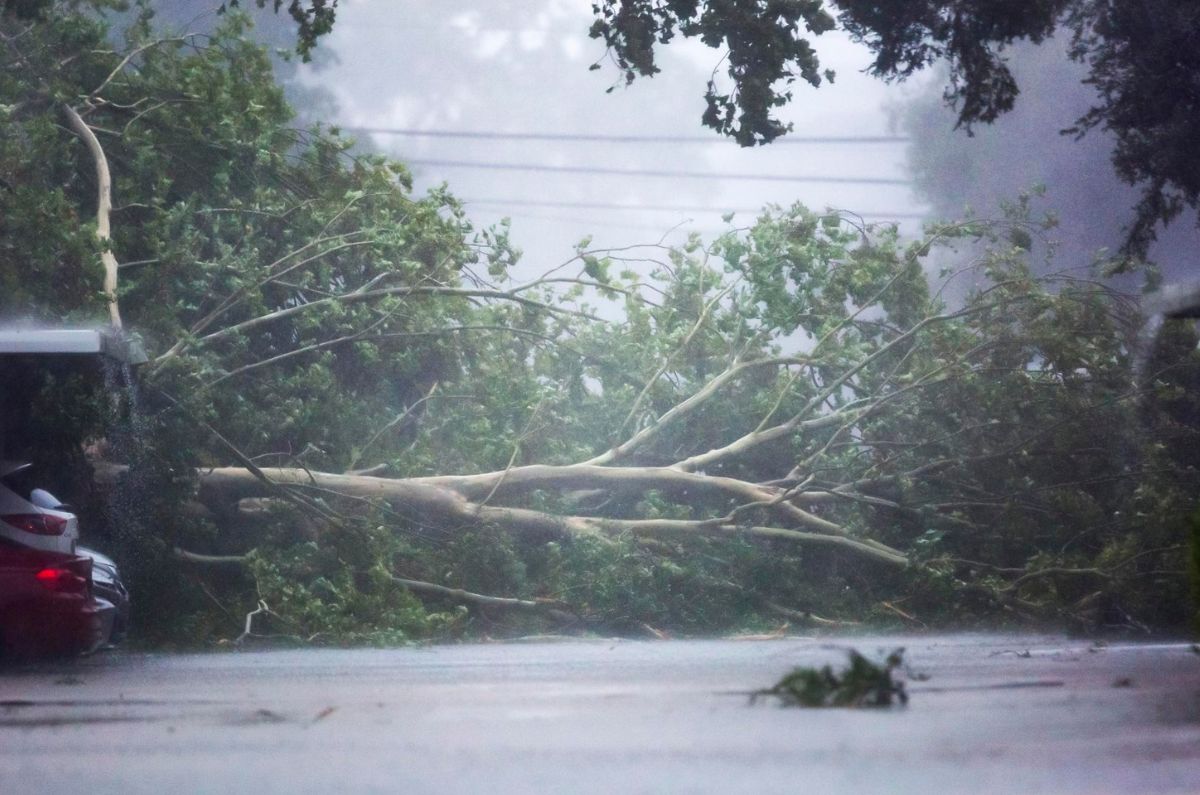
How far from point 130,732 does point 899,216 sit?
9.72m

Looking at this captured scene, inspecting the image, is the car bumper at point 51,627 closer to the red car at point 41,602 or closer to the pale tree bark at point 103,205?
the red car at point 41,602

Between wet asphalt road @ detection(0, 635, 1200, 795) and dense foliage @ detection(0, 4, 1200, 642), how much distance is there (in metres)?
3.74

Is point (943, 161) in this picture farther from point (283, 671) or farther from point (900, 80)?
point (283, 671)

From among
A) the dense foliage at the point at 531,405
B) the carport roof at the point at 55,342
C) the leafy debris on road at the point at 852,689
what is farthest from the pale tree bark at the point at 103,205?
the leafy debris on road at the point at 852,689

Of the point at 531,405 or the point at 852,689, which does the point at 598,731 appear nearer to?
the point at 852,689

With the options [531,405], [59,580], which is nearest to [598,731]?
[59,580]

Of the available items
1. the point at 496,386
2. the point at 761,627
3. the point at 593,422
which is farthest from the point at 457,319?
the point at 761,627

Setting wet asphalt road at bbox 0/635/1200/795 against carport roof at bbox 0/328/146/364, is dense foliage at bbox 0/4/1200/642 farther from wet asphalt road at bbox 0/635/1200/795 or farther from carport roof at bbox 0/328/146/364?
wet asphalt road at bbox 0/635/1200/795

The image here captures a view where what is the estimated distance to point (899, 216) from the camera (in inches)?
491

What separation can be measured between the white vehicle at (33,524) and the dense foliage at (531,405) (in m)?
2.72

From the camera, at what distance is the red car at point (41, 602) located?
687 cm

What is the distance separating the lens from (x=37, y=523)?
6.93 meters

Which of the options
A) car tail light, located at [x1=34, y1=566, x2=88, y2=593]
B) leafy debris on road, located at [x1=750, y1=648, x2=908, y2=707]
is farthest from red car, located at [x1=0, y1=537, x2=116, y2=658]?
leafy debris on road, located at [x1=750, y1=648, x2=908, y2=707]

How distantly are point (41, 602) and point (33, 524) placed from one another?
41 cm
